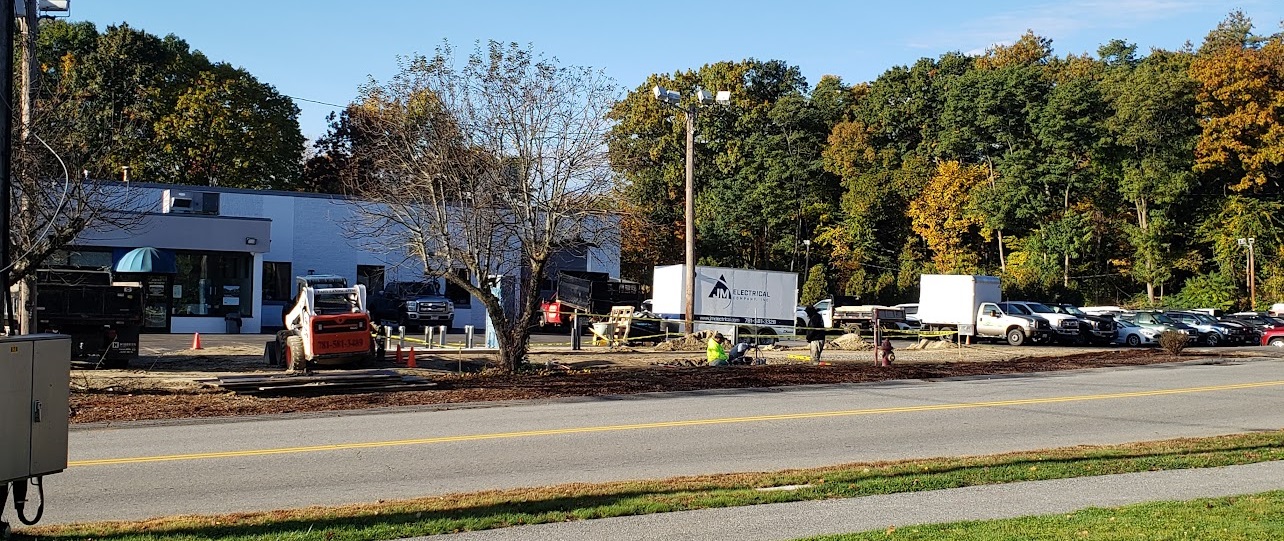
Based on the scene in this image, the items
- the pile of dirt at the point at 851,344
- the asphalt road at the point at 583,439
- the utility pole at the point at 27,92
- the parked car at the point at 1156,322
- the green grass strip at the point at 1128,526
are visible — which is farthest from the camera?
the parked car at the point at 1156,322

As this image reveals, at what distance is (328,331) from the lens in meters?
24.6

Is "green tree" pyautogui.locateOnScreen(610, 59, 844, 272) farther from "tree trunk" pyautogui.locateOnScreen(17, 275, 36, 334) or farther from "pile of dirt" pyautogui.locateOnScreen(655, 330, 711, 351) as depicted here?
"tree trunk" pyautogui.locateOnScreen(17, 275, 36, 334)

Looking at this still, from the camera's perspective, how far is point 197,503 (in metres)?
11.1

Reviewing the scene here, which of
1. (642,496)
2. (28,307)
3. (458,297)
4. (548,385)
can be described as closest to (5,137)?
(642,496)

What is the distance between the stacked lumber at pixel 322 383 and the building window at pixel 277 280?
25111 mm

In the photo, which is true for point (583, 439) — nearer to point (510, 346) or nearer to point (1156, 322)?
point (510, 346)

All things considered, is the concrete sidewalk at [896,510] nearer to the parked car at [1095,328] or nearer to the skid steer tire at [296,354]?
the skid steer tire at [296,354]

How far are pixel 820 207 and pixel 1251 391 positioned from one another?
5352cm

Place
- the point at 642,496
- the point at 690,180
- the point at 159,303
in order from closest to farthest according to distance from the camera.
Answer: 1. the point at 642,496
2. the point at 690,180
3. the point at 159,303

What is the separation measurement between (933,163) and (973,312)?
3337 centimetres

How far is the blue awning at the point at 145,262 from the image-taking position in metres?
37.4

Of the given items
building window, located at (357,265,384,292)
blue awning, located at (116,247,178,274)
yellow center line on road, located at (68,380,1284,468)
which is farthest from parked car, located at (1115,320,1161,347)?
blue awning, located at (116,247,178,274)

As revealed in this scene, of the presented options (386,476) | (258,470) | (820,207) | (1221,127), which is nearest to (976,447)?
(386,476)

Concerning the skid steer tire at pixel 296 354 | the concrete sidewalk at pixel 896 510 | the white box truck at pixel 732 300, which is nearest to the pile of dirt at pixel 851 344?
the white box truck at pixel 732 300
